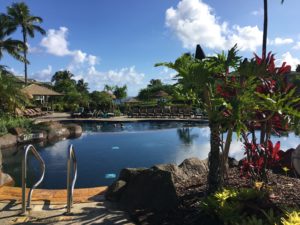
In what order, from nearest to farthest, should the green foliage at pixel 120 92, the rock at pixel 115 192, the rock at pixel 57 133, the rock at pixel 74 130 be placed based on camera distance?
the rock at pixel 115 192 → the rock at pixel 57 133 → the rock at pixel 74 130 → the green foliage at pixel 120 92

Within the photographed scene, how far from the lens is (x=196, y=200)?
4.27 m

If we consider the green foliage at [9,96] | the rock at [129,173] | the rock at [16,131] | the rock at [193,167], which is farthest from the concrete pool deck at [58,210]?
the green foliage at [9,96]

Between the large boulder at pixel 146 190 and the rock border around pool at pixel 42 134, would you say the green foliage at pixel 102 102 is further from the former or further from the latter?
the large boulder at pixel 146 190

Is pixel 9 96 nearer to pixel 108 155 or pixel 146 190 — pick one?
pixel 108 155

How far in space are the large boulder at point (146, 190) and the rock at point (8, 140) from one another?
408 inches

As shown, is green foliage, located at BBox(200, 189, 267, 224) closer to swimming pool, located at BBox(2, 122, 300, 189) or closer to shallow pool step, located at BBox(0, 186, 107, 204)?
shallow pool step, located at BBox(0, 186, 107, 204)

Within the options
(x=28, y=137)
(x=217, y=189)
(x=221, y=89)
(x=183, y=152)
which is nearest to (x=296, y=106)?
(x=221, y=89)

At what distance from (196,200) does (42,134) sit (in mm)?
13794

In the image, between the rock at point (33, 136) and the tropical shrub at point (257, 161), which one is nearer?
the tropical shrub at point (257, 161)

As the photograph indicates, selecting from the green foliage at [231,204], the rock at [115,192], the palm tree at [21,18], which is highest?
the palm tree at [21,18]

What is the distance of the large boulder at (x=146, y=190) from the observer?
165 inches

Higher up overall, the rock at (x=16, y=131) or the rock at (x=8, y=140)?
the rock at (x=16, y=131)

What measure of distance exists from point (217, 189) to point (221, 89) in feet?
4.28

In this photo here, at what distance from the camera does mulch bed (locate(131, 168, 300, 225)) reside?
12.6 ft
